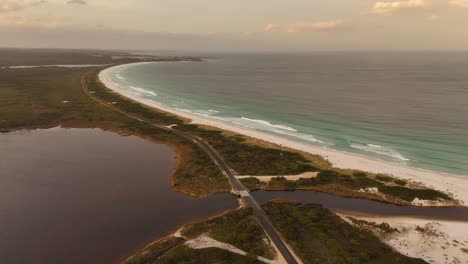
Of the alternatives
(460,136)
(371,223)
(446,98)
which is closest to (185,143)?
A: (371,223)

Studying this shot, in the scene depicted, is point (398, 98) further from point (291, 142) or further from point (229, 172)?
point (229, 172)

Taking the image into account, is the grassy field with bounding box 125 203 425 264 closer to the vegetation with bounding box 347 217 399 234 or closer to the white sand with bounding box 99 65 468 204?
the vegetation with bounding box 347 217 399 234

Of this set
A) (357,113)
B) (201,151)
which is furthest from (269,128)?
(357,113)

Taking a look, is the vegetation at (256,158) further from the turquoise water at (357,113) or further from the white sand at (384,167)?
the turquoise water at (357,113)

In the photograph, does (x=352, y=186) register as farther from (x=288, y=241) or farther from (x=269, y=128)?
(x=269, y=128)

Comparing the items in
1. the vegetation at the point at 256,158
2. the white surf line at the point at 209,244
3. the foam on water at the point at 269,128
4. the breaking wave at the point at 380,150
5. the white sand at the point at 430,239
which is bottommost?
the white surf line at the point at 209,244

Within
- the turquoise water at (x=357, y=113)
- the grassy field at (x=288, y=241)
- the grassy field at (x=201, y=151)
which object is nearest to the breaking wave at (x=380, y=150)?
the turquoise water at (x=357, y=113)
